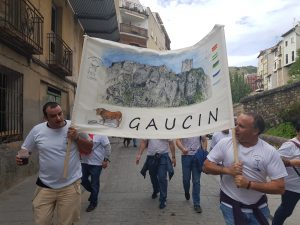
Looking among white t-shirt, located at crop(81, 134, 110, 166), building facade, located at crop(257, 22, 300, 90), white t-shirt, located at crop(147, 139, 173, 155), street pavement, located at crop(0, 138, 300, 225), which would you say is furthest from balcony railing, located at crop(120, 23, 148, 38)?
building facade, located at crop(257, 22, 300, 90)

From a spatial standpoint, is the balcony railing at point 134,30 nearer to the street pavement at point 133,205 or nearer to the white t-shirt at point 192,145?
the street pavement at point 133,205

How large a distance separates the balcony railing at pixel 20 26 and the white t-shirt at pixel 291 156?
584 centimetres

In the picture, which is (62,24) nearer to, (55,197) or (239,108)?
(55,197)

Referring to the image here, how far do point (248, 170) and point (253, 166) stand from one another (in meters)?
0.05

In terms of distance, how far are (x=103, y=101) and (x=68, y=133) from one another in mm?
463

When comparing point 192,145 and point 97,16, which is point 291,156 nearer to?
point 192,145

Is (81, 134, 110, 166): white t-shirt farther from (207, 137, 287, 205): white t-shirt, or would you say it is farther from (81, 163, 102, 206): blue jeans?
(207, 137, 287, 205): white t-shirt

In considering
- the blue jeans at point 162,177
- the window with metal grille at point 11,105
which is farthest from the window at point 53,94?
the blue jeans at point 162,177

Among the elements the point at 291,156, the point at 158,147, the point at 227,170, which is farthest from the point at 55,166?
the point at 158,147

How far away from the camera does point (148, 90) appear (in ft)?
Answer: 14.7

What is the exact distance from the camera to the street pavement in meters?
6.62

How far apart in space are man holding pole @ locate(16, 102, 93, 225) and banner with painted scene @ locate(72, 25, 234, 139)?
254mm

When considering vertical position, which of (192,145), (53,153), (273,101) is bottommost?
(192,145)

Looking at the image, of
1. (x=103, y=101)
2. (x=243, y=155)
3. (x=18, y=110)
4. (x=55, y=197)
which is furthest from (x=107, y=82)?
(x=18, y=110)
